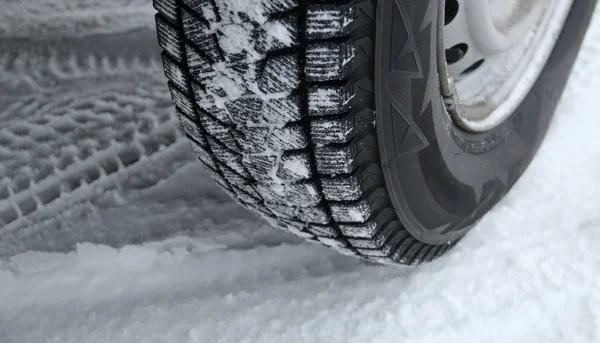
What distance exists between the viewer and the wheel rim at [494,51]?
103 cm

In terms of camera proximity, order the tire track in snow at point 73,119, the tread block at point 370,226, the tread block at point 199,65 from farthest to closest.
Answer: the tire track in snow at point 73,119
the tread block at point 370,226
the tread block at point 199,65

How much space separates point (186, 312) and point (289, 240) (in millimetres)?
262

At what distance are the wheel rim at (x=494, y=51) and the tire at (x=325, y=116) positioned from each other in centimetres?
16

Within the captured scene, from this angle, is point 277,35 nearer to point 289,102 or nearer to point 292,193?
point 289,102

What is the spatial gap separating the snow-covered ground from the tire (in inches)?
5.5

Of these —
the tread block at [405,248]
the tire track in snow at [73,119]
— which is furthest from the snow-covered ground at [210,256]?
the tread block at [405,248]

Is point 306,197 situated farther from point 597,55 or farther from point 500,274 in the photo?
point 597,55

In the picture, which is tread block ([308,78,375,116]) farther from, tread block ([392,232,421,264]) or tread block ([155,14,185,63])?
tread block ([392,232,421,264])

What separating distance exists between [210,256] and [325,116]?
1.83 feet

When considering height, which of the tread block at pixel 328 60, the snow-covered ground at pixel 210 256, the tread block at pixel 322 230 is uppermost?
the tread block at pixel 328 60

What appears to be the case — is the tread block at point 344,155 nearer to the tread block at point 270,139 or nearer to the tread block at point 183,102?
the tread block at point 270,139

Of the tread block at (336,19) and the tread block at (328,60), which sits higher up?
the tread block at (336,19)

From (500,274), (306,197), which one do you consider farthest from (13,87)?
(500,274)

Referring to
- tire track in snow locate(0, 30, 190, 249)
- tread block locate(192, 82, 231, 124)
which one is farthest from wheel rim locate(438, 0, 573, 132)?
tire track in snow locate(0, 30, 190, 249)
